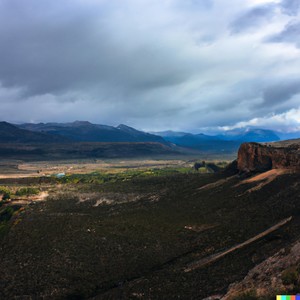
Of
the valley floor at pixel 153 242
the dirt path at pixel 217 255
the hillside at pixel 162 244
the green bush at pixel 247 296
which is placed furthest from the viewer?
the dirt path at pixel 217 255

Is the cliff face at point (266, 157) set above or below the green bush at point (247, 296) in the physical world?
above

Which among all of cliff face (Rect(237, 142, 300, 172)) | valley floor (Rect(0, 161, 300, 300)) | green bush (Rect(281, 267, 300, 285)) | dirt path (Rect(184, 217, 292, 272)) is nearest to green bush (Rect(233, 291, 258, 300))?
valley floor (Rect(0, 161, 300, 300))

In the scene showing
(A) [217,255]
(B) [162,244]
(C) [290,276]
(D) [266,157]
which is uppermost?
(D) [266,157]

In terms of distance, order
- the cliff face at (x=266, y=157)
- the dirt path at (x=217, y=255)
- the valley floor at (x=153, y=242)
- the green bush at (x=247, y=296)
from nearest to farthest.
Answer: the green bush at (x=247, y=296)
the valley floor at (x=153, y=242)
the dirt path at (x=217, y=255)
the cliff face at (x=266, y=157)

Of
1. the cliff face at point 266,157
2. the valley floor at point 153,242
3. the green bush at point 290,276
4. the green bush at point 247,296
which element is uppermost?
the cliff face at point 266,157

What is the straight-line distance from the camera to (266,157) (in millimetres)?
63844

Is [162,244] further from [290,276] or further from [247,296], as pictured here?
[290,276]

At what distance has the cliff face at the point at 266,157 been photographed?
2206 inches

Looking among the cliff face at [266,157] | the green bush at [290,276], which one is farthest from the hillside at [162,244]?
the cliff face at [266,157]

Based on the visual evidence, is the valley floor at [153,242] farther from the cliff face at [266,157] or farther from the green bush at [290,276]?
the cliff face at [266,157]

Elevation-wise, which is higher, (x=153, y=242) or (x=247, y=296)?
(x=247, y=296)

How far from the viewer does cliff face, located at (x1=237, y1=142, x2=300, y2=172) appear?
56031 millimetres

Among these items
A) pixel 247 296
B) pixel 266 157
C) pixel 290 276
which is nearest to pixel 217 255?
pixel 247 296

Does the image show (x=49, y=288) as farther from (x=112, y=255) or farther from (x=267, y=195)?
(x=267, y=195)
